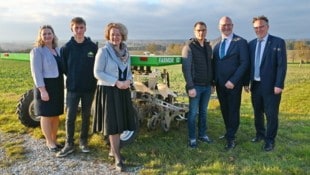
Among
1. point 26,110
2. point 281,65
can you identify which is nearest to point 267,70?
point 281,65

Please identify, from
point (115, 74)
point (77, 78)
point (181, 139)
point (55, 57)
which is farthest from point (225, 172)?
point (55, 57)

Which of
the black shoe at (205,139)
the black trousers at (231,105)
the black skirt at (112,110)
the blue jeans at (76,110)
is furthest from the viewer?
the black shoe at (205,139)

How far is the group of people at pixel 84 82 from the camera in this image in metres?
4.82

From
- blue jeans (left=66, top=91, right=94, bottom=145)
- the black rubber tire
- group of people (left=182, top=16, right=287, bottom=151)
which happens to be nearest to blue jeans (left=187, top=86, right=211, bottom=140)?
group of people (left=182, top=16, right=287, bottom=151)

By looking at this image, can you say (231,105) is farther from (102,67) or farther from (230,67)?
(102,67)

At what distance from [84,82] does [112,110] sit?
729mm

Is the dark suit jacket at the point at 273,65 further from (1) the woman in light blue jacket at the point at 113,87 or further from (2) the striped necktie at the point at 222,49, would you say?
(1) the woman in light blue jacket at the point at 113,87

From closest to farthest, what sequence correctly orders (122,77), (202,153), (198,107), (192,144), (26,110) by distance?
(122,77) < (202,153) < (192,144) < (198,107) < (26,110)

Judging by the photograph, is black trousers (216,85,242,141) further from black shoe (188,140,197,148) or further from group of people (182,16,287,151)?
black shoe (188,140,197,148)

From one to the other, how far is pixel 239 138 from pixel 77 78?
310cm

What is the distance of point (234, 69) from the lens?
5.82 m

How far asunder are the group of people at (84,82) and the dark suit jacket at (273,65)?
2.13 metres

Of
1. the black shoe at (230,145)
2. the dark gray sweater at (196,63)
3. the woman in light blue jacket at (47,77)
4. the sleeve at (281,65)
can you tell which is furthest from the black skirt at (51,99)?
the sleeve at (281,65)

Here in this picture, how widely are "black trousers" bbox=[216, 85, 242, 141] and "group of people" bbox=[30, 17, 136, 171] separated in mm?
1729
